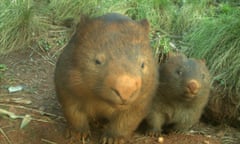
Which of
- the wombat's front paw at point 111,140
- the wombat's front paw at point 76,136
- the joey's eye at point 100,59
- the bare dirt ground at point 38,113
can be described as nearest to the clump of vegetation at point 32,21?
the bare dirt ground at point 38,113

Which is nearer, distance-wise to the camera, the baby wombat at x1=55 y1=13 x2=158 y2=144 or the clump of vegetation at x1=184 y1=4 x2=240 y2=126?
the baby wombat at x1=55 y1=13 x2=158 y2=144

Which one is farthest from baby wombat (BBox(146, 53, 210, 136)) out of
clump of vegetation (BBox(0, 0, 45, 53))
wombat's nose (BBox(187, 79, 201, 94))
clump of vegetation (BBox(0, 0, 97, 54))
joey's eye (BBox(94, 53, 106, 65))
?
clump of vegetation (BBox(0, 0, 45, 53))

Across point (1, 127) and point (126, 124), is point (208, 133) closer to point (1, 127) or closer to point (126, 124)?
point (126, 124)

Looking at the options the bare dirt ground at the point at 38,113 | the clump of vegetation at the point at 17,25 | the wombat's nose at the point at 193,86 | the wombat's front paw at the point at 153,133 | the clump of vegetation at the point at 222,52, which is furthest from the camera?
the clump of vegetation at the point at 17,25

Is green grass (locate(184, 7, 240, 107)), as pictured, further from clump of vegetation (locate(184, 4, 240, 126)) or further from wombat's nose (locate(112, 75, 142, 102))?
wombat's nose (locate(112, 75, 142, 102))

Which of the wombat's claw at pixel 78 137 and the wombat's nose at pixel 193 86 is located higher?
the wombat's nose at pixel 193 86

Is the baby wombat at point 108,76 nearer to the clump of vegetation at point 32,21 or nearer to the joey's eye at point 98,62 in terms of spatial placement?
the joey's eye at point 98,62
